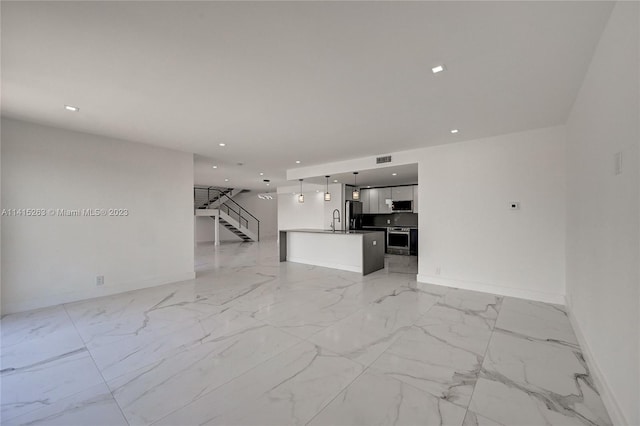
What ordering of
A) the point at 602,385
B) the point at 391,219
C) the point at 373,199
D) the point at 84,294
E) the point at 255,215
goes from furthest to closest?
the point at 255,215 → the point at 391,219 → the point at 373,199 → the point at 84,294 → the point at 602,385

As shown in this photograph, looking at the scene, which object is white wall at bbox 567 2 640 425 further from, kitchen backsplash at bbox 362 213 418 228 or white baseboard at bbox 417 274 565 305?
kitchen backsplash at bbox 362 213 418 228

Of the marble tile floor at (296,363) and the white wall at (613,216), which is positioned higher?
the white wall at (613,216)

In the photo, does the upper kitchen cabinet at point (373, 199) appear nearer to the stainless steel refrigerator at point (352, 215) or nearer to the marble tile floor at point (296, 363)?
the stainless steel refrigerator at point (352, 215)

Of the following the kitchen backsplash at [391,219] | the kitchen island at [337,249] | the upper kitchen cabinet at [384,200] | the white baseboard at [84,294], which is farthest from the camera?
the kitchen backsplash at [391,219]

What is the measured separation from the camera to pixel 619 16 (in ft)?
5.26

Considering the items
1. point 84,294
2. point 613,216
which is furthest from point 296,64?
point 84,294

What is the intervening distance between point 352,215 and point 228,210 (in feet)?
24.7

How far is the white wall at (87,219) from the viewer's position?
145 inches

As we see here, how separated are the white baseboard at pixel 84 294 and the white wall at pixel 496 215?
5.04m

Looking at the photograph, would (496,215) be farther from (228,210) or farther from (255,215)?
(255,215)

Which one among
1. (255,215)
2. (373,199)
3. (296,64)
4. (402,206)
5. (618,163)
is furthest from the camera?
(255,215)

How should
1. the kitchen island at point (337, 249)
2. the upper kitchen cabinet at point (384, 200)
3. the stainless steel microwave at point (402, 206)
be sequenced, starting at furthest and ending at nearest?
the upper kitchen cabinet at point (384, 200) < the stainless steel microwave at point (402, 206) < the kitchen island at point (337, 249)

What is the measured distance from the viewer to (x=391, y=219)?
31.1ft

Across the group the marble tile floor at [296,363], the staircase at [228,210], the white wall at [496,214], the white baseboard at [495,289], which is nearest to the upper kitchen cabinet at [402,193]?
the white wall at [496,214]
